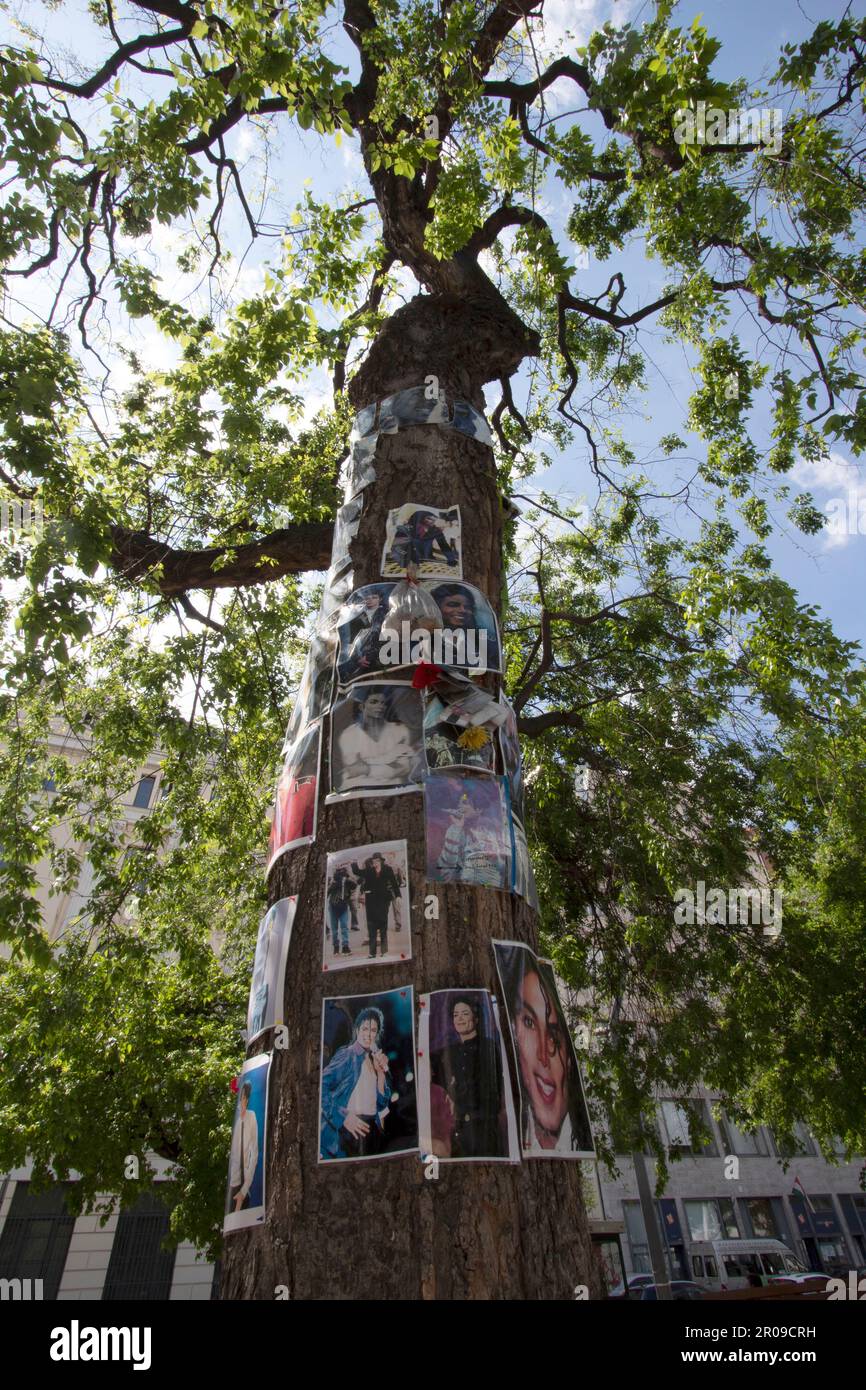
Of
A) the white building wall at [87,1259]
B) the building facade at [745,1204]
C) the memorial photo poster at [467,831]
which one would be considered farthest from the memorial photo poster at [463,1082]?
the building facade at [745,1204]

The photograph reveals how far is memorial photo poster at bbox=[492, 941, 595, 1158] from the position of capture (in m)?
1.99

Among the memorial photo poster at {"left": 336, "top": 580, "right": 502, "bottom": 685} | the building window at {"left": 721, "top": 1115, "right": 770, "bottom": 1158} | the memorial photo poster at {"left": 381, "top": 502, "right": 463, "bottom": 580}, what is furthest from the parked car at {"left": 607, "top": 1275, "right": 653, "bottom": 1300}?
the memorial photo poster at {"left": 381, "top": 502, "right": 463, "bottom": 580}

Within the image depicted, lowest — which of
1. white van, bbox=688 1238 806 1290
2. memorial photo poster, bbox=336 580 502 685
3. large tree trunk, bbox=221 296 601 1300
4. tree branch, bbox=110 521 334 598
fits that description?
large tree trunk, bbox=221 296 601 1300

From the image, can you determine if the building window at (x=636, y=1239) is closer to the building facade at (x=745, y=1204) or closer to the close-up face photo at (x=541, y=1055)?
the building facade at (x=745, y=1204)

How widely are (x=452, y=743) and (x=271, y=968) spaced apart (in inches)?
34.5

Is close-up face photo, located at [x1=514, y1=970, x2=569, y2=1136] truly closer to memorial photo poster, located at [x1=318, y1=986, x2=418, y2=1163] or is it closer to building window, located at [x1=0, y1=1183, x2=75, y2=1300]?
memorial photo poster, located at [x1=318, y1=986, x2=418, y2=1163]

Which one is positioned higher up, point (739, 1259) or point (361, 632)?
point (739, 1259)

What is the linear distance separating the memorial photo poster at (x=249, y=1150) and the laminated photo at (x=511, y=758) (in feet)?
3.62

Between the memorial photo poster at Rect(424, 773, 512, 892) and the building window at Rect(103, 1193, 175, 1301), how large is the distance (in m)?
17.4

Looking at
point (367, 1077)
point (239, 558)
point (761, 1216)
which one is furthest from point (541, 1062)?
point (761, 1216)

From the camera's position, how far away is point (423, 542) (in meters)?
3.07

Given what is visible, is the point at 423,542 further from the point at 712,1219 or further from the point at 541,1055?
the point at 712,1219

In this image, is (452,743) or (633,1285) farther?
(633,1285)
